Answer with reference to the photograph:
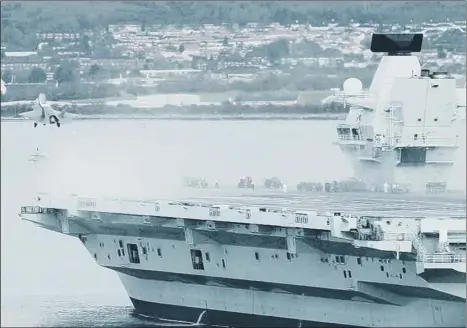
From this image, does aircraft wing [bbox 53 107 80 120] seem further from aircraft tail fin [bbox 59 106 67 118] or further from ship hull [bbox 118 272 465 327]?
ship hull [bbox 118 272 465 327]

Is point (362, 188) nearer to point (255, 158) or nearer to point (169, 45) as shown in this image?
point (169, 45)

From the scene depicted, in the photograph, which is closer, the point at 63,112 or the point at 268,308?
the point at 268,308

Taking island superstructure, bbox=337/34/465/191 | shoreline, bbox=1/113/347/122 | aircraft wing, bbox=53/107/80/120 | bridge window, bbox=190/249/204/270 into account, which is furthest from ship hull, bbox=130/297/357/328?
island superstructure, bbox=337/34/465/191

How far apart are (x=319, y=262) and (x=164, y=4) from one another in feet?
28.6

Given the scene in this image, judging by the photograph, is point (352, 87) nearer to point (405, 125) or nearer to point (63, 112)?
point (405, 125)

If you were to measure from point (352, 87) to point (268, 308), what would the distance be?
19.1 feet

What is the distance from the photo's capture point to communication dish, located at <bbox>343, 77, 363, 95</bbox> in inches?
1513

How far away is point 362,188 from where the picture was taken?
39.0 m

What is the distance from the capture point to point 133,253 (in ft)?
118

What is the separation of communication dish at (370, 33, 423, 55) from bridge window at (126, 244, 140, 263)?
20.5 feet

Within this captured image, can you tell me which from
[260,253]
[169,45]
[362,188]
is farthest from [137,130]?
[260,253]

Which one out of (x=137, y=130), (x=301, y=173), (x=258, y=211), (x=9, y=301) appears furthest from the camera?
(x=301, y=173)

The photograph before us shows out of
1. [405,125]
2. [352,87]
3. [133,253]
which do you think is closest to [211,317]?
[133,253]

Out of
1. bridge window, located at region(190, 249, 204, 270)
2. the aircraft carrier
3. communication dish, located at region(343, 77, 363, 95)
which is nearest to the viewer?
the aircraft carrier
